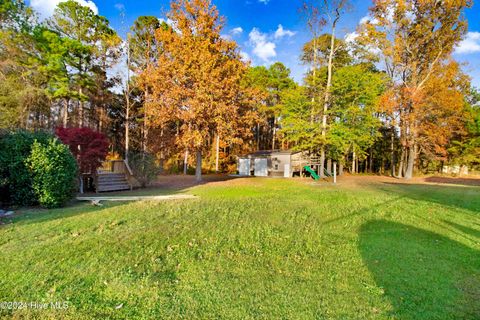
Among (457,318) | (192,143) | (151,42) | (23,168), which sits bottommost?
(457,318)

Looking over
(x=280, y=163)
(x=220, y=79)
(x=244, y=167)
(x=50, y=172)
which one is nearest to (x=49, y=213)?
(x=50, y=172)

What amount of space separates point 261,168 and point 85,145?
15192 millimetres

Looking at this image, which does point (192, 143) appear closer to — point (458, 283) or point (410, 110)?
point (458, 283)

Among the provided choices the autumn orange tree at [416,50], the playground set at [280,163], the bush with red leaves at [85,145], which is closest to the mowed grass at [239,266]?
the bush with red leaves at [85,145]

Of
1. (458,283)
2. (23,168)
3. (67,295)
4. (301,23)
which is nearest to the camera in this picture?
(67,295)

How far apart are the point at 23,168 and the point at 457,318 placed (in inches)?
372

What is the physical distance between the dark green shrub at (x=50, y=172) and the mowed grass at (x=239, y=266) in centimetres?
72

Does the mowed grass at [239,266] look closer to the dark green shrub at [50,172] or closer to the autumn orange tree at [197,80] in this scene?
the dark green shrub at [50,172]

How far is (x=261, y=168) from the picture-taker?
2303cm

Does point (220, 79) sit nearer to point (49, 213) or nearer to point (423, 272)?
point (49, 213)

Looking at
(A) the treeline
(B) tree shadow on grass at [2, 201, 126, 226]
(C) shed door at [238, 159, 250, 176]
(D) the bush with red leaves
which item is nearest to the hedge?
(B) tree shadow on grass at [2, 201, 126, 226]

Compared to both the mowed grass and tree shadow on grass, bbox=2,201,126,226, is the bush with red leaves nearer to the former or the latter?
tree shadow on grass, bbox=2,201,126,226

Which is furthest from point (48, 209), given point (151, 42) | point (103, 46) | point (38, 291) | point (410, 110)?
point (410, 110)

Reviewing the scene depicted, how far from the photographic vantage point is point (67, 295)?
279cm
